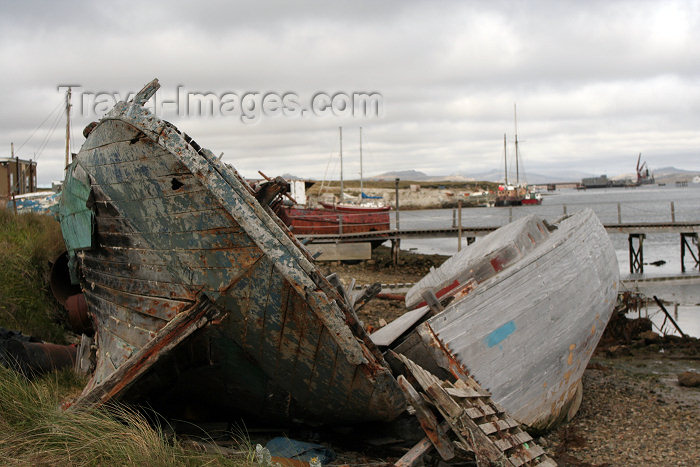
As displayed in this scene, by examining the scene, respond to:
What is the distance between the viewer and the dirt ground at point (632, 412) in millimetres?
5477

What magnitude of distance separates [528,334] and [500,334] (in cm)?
38

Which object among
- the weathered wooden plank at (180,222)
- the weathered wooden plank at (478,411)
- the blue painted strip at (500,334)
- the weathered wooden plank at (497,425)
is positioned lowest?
the weathered wooden plank at (497,425)

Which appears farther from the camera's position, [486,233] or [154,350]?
[486,233]

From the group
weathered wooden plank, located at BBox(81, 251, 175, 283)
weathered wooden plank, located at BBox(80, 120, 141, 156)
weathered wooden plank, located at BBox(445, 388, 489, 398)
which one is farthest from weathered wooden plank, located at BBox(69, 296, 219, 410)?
weathered wooden plank, located at BBox(445, 388, 489, 398)

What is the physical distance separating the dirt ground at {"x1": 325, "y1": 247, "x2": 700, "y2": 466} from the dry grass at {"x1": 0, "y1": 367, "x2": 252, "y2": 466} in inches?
66.5

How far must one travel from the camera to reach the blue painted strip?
505cm

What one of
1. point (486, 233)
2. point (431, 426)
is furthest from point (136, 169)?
point (486, 233)

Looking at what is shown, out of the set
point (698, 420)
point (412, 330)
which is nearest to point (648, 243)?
point (698, 420)

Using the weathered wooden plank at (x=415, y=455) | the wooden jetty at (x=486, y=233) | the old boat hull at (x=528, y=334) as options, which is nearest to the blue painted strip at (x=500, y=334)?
the old boat hull at (x=528, y=334)

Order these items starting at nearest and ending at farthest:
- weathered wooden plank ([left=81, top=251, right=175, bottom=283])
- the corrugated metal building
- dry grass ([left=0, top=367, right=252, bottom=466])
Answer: dry grass ([left=0, top=367, right=252, bottom=466]) < weathered wooden plank ([left=81, top=251, right=175, bottom=283]) < the corrugated metal building

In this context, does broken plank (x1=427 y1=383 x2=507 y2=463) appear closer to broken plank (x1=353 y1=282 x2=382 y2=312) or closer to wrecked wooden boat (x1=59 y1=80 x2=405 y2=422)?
wrecked wooden boat (x1=59 y1=80 x2=405 y2=422)

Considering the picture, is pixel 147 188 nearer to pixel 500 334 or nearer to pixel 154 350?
pixel 154 350

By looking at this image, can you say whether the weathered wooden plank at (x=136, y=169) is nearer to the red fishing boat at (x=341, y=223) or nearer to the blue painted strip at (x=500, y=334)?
the blue painted strip at (x=500, y=334)

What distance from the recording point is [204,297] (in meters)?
4.54
